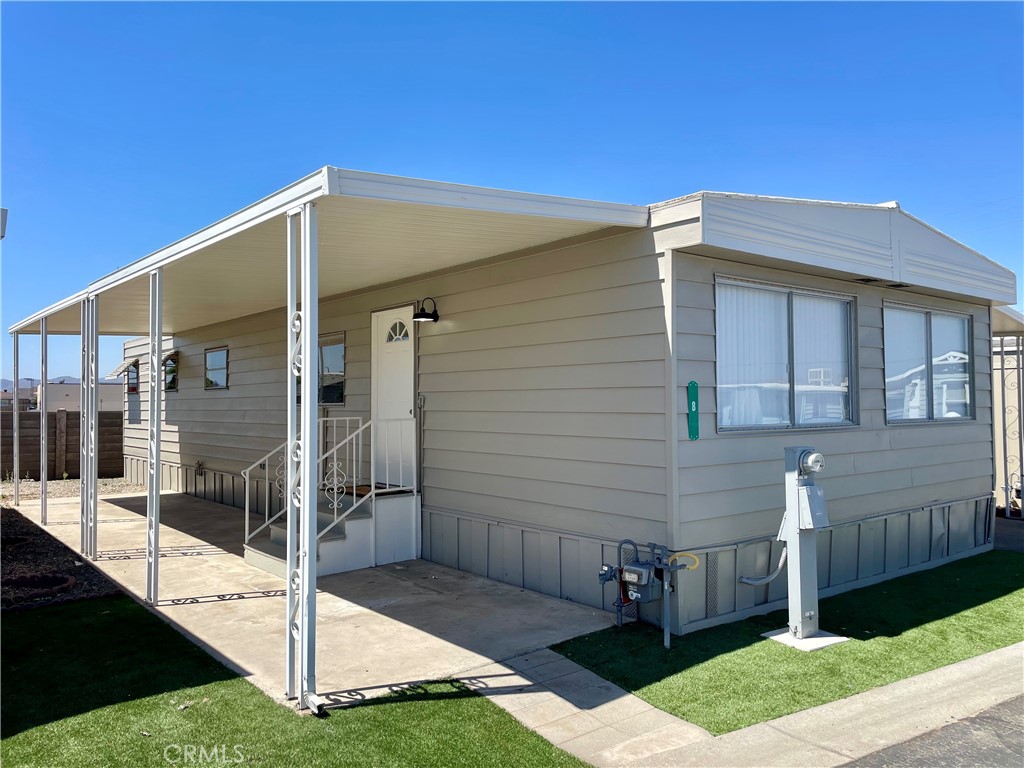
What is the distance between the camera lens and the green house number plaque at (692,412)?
14.9ft

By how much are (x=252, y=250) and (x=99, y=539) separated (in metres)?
4.52

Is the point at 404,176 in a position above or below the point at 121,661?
above

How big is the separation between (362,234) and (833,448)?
3.94 meters

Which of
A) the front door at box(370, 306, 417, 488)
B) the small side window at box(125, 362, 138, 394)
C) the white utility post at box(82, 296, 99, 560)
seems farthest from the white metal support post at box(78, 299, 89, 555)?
the small side window at box(125, 362, 138, 394)

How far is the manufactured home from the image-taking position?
176 inches

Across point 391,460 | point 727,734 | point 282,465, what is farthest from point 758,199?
point 282,465

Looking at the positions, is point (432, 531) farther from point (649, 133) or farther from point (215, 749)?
point (649, 133)

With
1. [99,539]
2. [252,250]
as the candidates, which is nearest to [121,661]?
[252,250]

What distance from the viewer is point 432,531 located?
6.48 m

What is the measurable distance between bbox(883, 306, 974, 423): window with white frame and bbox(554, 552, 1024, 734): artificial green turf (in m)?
1.78

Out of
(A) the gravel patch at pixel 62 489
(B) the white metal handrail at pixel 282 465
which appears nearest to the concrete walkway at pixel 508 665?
(B) the white metal handrail at pixel 282 465

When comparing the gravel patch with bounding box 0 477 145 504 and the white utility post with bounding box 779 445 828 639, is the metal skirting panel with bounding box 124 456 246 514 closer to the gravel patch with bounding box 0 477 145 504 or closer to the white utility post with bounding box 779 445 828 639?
the gravel patch with bounding box 0 477 145 504

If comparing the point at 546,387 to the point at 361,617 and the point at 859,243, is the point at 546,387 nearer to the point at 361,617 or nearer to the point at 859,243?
the point at 361,617

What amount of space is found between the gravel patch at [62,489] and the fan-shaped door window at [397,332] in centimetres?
721
